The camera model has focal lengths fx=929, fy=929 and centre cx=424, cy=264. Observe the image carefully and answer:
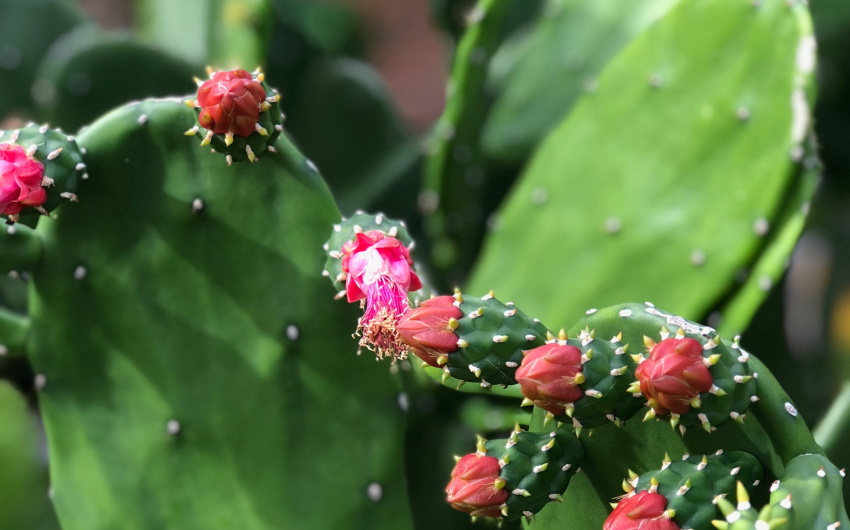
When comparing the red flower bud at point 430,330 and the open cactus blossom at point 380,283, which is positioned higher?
the open cactus blossom at point 380,283

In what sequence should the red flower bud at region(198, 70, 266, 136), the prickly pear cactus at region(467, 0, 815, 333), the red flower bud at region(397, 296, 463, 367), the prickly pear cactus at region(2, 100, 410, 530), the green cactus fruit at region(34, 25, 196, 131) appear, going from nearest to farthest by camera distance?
the red flower bud at region(397, 296, 463, 367), the red flower bud at region(198, 70, 266, 136), the prickly pear cactus at region(2, 100, 410, 530), the prickly pear cactus at region(467, 0, 815, 333), the green cactus fruit at region(34, 25, 196, 131)

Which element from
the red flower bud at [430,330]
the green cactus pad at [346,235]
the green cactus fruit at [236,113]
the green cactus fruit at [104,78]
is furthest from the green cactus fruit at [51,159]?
the green cactus fruit at [104,78]

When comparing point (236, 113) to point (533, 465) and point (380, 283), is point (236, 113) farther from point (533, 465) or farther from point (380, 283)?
point (533, 465)

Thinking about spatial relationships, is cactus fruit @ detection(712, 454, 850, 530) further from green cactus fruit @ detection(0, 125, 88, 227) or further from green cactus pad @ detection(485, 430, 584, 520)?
green cactus fruit @ detection(0, 125, 88, 227)

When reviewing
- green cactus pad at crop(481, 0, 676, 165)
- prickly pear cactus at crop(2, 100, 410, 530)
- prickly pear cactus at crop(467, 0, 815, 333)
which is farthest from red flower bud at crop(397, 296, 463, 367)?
green cactus pad at crop(481, 0, 676, 165)

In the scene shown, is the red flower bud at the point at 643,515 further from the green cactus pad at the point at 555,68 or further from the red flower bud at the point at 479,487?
the green cactus pad at the point at 555,68

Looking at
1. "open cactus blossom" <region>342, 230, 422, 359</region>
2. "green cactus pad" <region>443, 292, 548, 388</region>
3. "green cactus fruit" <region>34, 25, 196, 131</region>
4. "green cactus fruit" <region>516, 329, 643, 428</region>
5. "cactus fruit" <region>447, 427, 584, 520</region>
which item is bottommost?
"cactus fruit" <region>447, 427, 584, 520</region>

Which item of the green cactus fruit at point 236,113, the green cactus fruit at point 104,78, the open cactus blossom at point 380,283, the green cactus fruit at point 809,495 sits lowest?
the green cactus fruit at point 809,495
